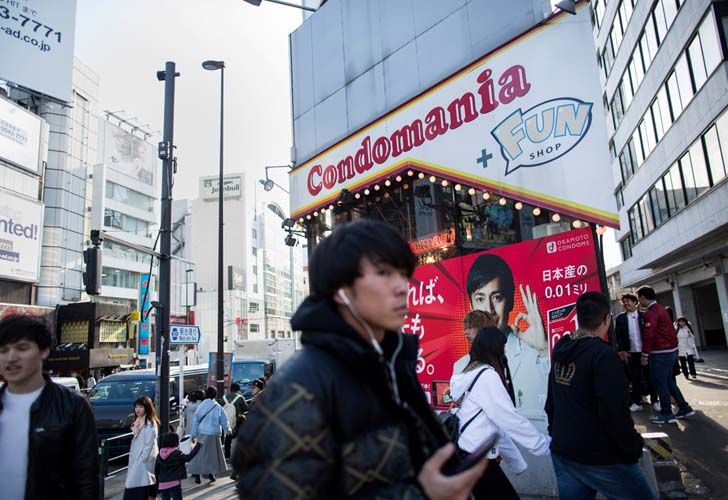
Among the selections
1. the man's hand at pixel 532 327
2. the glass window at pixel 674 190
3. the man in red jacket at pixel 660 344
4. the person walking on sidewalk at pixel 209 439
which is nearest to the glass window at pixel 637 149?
the glass window at pixel 674 190

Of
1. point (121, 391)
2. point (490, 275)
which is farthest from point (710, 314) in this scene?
point (121, 391)

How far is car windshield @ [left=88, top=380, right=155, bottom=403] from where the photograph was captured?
12.1 metres

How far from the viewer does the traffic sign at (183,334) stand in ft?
36.0

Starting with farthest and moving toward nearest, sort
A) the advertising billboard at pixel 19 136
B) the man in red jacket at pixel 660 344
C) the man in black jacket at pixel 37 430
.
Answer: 1. the advertising billboard at pixel 19 136
2. the man in red jacket at pixel 660 344
3. the man in black jacket at pixel 37 430

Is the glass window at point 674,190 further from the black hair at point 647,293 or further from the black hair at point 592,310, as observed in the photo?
the black hair at point 592,310

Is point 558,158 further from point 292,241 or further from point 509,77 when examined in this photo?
point 292,241

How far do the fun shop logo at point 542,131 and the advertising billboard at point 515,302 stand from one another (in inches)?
43.0

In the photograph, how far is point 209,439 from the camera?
29.9 feet

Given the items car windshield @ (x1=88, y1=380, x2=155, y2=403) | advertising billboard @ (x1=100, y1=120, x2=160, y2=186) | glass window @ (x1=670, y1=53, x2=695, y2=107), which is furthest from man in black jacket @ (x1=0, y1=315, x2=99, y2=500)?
advertising billboard @ (x1=100, y1=120, x2=160, y2=186)

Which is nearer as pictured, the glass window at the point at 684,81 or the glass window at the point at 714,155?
the glass window at the point at 714,155

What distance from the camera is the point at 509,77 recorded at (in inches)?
257

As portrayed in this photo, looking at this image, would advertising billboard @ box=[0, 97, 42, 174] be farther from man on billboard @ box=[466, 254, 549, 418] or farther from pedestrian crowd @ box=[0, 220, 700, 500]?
man on billboard @ box=[466, 254, 549, 418]

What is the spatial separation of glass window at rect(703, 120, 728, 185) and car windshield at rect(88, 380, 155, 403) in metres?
21.0

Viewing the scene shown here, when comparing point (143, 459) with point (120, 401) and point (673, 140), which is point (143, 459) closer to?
point (120, 401)
